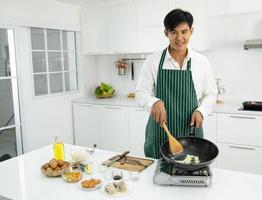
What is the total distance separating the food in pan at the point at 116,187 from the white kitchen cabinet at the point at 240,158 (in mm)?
2123

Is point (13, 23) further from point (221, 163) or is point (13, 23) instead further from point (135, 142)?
point (221, 163)

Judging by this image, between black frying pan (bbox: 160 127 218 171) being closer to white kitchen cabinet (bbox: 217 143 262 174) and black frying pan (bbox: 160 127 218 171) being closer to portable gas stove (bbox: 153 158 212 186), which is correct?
portable gas stove (bbox: 153 158 212 186)

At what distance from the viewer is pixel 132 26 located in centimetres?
394

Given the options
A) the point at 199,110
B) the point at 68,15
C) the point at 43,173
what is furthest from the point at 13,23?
the point at 199,110

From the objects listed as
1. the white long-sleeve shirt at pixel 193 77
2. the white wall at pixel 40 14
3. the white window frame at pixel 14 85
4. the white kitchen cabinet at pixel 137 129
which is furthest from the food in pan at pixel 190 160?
the white wall at pixel 40 14

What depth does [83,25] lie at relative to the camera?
Result: 429 centimetres

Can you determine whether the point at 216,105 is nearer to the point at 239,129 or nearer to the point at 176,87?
the point at 239,129

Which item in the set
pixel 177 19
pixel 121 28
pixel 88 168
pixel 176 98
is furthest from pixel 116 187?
pixel 121 28

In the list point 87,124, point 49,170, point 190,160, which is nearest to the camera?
point 190,160

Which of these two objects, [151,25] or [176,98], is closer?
[176,98]

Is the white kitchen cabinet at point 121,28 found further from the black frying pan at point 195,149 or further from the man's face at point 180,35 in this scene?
the black frying pan at point 195,149

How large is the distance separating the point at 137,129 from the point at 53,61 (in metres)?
1.48

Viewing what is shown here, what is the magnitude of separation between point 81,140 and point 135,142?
0.91 m
